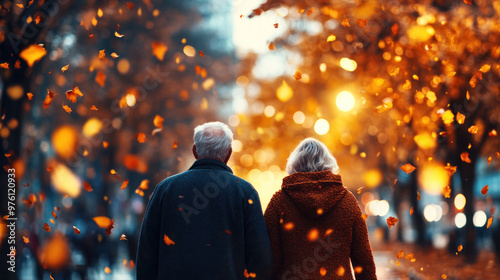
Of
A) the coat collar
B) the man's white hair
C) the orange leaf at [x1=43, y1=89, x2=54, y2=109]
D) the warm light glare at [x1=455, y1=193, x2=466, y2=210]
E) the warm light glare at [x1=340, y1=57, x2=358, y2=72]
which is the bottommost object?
the warm light glare at [x1=455, y1=193, x2=466, y2=210]

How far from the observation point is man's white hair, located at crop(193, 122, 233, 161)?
13.5ft

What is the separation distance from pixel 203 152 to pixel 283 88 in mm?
17484

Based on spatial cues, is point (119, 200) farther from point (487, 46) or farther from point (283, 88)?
point (487, 46)

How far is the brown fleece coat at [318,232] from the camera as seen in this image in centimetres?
399

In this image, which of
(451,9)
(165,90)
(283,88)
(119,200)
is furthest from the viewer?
(119,200)

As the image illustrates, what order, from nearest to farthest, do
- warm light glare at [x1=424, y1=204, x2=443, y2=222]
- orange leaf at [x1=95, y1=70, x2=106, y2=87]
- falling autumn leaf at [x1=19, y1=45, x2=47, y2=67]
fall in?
falling autumn leaf at [x1=19, y1=45, x2=47, y2=67]
orange leaf at [x1=95, y1=70, x2=106, y2=87]
warm light glare at [x1=424, y1=204, x2=443, y2=222]

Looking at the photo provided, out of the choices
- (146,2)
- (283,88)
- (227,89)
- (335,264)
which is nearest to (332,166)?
(335,264)

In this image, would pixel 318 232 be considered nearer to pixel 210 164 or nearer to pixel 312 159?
pixel 312 159

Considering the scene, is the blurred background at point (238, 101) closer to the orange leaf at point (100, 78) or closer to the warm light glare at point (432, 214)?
the orange leaf at point (100, 78)

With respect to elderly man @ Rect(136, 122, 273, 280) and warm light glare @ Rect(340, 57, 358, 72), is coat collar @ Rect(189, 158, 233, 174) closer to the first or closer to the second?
elderly man @ Rect(136, 122, 273, 280)

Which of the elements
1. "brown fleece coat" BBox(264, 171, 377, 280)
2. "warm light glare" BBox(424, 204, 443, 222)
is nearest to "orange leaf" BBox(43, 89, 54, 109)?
"brown fleece coat" BBox(264, 171, 377, 280)

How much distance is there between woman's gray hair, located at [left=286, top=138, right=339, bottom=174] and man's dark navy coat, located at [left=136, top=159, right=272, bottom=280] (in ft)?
1.23

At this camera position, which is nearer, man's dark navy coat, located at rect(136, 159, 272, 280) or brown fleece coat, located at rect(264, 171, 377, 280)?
man's dark navy coat, located at rect(136, 159, 272, 280)

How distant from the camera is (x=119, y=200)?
27344 mm
